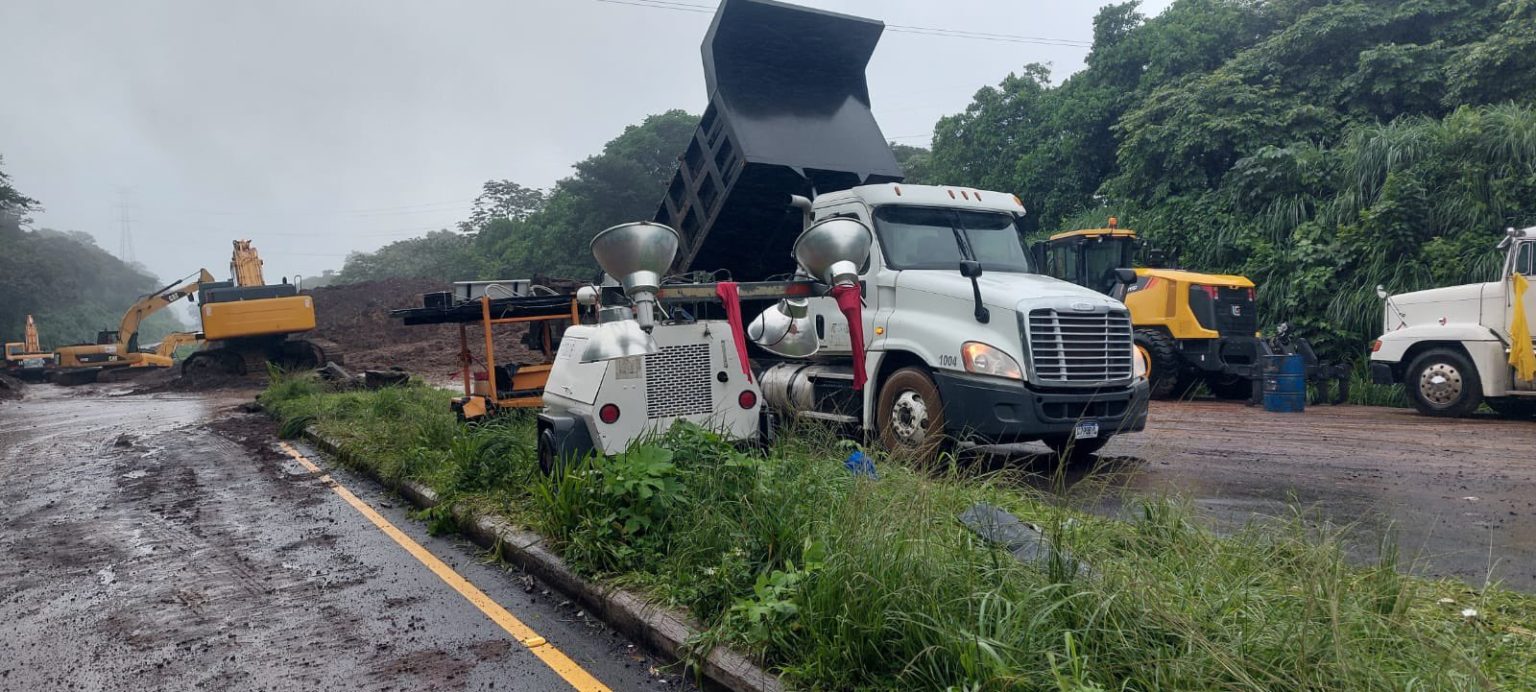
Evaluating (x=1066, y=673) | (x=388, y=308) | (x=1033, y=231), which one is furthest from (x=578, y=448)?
(x=388, y=308)

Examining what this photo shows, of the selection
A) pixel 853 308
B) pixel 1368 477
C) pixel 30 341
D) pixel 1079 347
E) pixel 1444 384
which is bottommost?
pixel 1368 477

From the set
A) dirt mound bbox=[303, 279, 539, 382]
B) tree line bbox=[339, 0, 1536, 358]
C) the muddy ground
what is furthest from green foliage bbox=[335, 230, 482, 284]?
the muddy ground

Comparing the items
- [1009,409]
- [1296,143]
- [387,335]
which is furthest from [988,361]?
[387,335]

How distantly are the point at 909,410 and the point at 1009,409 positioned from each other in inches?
37.2

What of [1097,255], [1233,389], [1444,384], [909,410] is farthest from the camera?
[1233,389]

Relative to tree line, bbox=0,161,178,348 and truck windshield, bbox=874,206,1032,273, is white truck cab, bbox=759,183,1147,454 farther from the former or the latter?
tree line, bbox=0,161,178,348

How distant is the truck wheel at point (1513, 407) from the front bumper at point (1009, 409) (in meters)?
7.76

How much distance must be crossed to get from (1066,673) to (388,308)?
39.8 meters

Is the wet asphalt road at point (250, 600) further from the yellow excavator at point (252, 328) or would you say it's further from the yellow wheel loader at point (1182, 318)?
the yellow excavator at point (252, 328)

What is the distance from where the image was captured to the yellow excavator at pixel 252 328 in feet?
84.9

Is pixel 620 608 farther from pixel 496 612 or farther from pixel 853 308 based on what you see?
pixel 853 308

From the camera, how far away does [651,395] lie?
6.52 meters

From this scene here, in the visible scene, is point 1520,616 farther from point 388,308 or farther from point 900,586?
point 388,308

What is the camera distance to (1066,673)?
2.99 m
